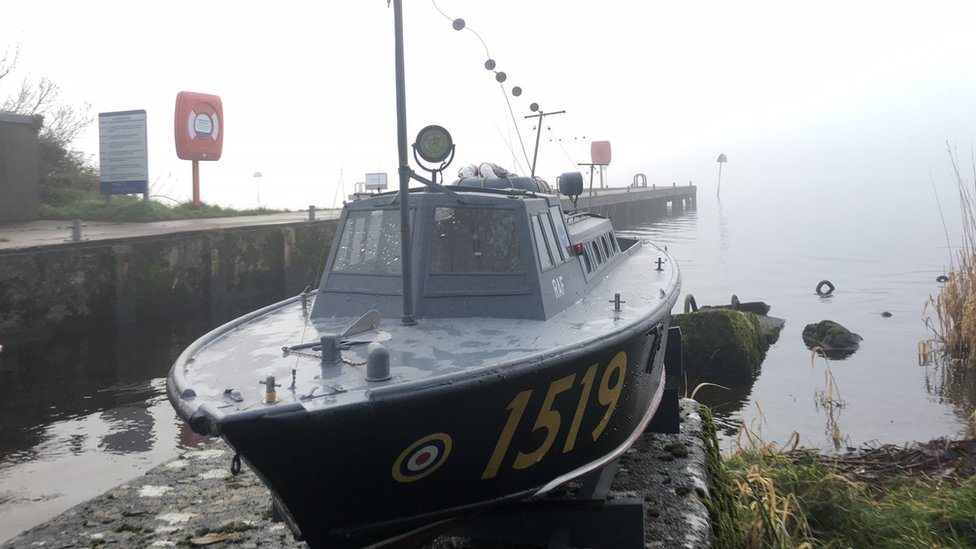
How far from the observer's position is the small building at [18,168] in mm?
19281

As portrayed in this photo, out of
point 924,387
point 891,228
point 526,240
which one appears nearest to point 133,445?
point 526,240

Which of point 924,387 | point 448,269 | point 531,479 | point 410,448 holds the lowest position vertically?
point 924,387

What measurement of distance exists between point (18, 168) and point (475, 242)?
17482 mm

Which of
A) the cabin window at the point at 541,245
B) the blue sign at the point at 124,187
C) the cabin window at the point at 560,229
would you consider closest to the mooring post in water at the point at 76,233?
the blue sign at the point at 124,187

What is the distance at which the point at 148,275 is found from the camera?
16.0 m

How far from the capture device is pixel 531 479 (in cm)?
482

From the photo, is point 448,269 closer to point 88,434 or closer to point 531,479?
point 531,479

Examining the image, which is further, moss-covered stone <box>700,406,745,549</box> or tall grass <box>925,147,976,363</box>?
tall grass <box>925,147,976,363</box>

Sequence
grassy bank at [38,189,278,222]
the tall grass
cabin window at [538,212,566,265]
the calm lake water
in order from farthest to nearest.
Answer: grassy bank at [38,189,278,222] < the tall grass < the calm lake water < cabin window at [538,212,566,265]

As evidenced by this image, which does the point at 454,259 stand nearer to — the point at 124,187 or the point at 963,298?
the point at 963,298

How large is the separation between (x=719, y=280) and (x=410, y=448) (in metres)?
22.6

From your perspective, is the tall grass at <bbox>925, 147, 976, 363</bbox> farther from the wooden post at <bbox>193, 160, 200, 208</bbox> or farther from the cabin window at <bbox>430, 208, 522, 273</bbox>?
the wooden post at <bbox>193, 160, 200, 208</bbox>

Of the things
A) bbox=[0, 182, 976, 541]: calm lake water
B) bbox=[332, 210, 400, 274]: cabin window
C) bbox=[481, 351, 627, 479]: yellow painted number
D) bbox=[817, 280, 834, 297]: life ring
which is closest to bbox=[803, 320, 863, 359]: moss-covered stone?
bbox=[0, 182, 976, 541]: calm lake water

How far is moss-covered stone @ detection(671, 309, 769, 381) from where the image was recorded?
1333cm
